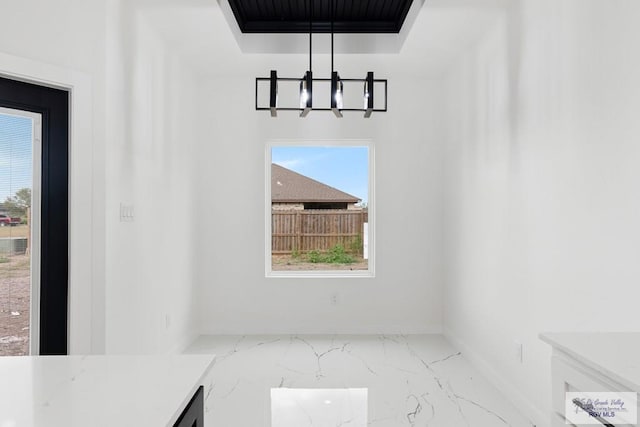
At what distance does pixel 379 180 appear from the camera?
453 cm

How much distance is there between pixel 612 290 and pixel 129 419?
1.97 metres

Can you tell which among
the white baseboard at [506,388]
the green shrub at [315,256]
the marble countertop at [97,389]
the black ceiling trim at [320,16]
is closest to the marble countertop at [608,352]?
the marble countertop at [97,389]

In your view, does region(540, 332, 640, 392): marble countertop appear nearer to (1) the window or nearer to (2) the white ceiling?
(2) the white ceiling

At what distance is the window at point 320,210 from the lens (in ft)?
15.2

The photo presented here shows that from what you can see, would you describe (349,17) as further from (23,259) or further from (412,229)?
(23,259)

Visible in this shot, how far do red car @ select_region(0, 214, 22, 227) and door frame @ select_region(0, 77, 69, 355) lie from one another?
Answer: 12 centimetres

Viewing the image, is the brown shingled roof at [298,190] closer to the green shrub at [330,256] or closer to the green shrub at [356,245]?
the green shrub at [356,245]

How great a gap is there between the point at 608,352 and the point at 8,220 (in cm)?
259

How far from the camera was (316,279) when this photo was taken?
4.54m

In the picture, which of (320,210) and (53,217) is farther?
(320,210)

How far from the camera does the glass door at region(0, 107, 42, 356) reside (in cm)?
221

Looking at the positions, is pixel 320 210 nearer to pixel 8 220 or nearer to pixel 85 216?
pixel 85 216

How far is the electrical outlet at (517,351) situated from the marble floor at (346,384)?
0.32 metres

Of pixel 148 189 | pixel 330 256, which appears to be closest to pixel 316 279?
pixel 330 256
